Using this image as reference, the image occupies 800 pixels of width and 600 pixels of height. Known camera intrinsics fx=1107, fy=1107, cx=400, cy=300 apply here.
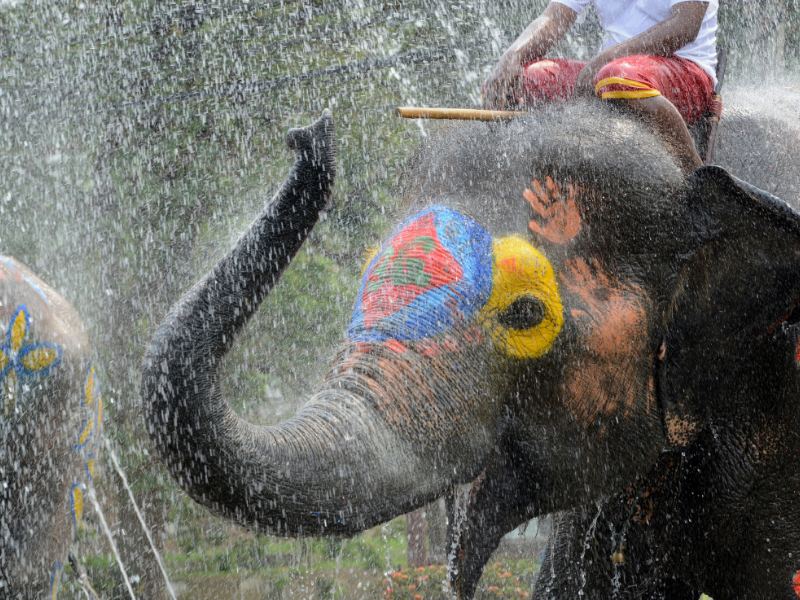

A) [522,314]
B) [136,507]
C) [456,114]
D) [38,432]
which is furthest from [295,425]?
[136,507]

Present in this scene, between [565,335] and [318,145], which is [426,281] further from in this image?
[318,145]

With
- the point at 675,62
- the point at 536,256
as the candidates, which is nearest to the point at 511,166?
the point at 536,256

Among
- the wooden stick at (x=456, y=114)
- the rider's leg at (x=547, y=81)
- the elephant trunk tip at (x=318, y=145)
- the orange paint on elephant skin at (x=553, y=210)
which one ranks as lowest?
the orange paint on elephant skin at (x=553, y=210)

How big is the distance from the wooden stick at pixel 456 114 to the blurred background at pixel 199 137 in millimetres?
3071

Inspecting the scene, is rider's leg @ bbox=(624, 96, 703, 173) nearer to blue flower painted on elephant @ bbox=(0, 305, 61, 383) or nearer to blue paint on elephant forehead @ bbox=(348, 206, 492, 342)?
blue paint on elephant forehead @ bbox=(348, 206, 492, 342)

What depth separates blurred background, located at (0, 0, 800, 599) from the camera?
5574 millimetres

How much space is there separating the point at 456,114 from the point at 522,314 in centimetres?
49

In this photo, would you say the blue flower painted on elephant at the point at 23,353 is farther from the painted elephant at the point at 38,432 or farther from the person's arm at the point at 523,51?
the person's arm at the point at 523,51

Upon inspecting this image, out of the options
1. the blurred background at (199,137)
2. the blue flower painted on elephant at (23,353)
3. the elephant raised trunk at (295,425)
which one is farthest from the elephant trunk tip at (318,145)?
the blurred background at (199,137)

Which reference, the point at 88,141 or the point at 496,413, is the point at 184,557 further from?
the point at 496,413

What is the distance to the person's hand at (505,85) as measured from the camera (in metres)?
2.55

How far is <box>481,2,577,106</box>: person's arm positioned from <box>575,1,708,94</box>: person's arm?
7.0 inches

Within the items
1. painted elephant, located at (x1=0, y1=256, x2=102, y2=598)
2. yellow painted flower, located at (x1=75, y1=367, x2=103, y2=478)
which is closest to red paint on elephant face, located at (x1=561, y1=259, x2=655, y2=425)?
painted elephant, located at (x1=0, y1=256, x2=102, y2=598)

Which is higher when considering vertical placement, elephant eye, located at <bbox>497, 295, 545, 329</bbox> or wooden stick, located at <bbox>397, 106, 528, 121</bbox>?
wooden stick, located at <bbox>397, 106, 528, 121</bbox>
